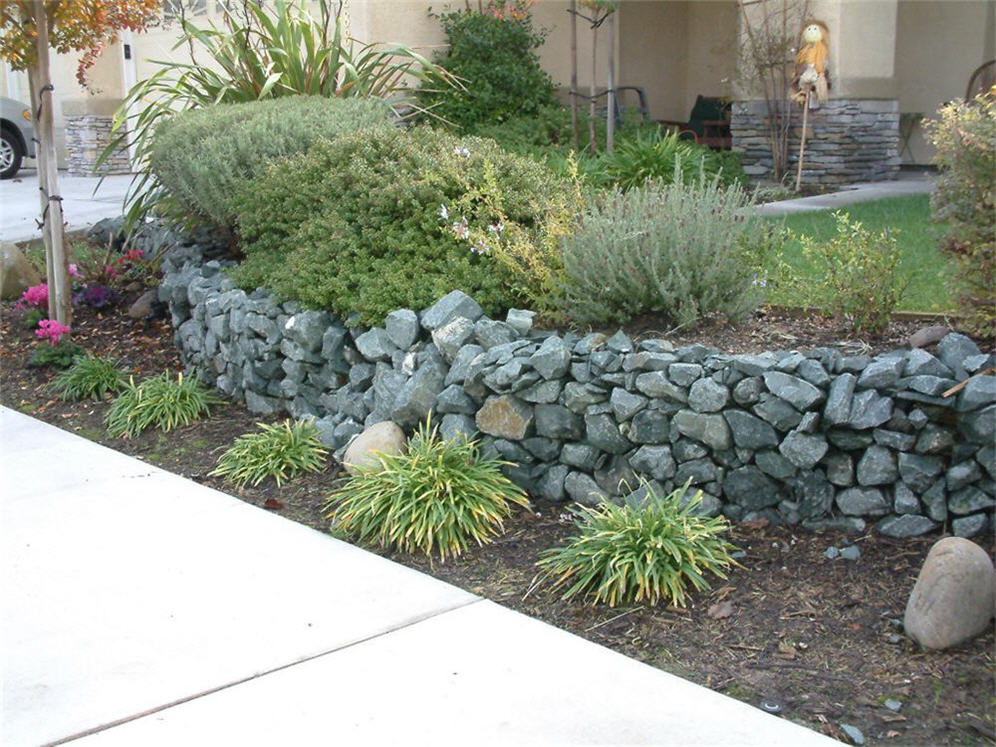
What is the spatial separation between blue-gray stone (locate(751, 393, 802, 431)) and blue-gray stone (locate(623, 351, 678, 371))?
0.44 meters

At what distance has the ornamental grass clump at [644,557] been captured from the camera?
4.07m

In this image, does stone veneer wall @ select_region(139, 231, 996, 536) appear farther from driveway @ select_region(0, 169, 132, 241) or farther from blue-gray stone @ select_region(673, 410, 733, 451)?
driveway @ select_region(0, 169, 132, 241)

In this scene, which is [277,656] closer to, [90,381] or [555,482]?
[555,482]

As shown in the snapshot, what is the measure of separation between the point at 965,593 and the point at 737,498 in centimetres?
109

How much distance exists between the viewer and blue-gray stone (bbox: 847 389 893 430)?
4.17 m

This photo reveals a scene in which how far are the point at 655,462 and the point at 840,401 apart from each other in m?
0.82

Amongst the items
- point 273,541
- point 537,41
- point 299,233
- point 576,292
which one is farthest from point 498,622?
point 537,41

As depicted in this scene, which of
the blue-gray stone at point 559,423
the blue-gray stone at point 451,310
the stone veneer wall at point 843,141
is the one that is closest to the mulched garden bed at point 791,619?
the blue-gray stone at point 559,423

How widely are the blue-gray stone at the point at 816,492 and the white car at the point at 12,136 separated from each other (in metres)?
16.1

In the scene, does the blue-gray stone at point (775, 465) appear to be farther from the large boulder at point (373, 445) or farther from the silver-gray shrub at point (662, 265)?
the large boulder at point (373, 445)

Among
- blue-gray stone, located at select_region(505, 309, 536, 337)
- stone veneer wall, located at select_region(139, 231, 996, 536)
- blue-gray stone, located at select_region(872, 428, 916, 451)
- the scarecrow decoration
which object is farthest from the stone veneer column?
blue-gray stone, located at select_region(872, 428, 916, 451)

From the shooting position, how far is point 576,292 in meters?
5.32

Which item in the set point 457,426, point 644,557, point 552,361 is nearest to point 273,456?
point 457,426

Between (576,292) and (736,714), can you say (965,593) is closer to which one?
(736,714)
